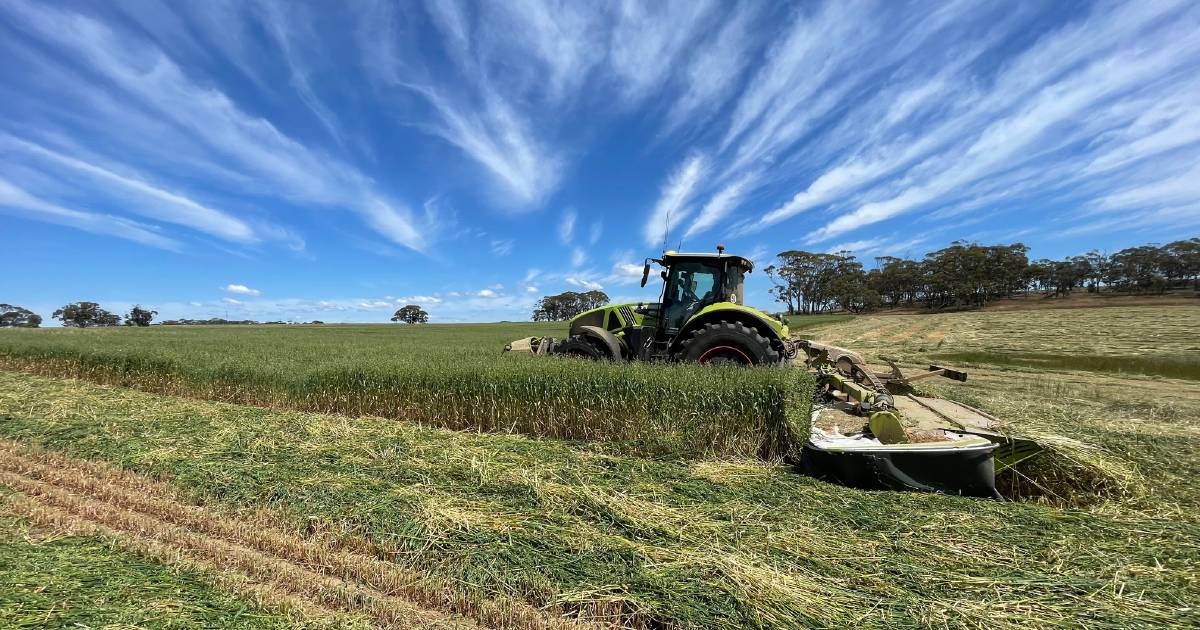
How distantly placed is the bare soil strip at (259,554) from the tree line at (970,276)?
8511 centimetres

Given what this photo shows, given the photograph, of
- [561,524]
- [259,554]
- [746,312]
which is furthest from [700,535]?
[746,312]

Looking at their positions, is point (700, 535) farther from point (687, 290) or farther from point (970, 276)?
point (970, 276)

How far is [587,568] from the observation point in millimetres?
2885

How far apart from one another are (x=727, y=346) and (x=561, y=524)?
411 centimetres

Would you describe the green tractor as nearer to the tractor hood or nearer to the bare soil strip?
the tractor hood

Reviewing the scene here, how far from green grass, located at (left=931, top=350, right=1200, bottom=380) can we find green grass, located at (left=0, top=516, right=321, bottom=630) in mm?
17061

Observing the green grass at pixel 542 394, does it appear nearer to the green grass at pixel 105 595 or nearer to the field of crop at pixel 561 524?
the field of crop at pixel 561 524

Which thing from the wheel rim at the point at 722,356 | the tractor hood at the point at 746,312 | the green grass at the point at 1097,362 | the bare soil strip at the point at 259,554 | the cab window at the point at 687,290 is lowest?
the bare soil strip at the point at 259,554

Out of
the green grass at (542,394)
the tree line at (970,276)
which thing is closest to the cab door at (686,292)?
the green grass at (542,394)

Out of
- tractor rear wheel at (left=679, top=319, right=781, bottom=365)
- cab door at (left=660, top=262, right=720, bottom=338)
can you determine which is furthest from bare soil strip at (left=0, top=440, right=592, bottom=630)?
cab door at (left=660, top=262, right=720, bottom=338)

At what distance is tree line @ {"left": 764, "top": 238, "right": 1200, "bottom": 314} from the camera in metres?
69.1

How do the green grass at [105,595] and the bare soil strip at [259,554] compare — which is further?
the bare soil strip at [259,554]

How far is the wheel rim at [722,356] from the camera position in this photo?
6777 mm

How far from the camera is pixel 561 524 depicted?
346 centimetres
